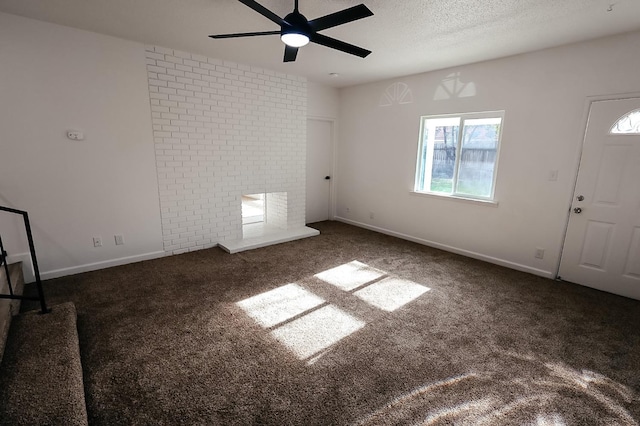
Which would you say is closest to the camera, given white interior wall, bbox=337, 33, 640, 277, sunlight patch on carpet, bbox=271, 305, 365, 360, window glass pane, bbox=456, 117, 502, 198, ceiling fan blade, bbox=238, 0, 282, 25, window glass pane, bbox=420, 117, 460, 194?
ceiling fan blade, bbox=238, 0, 282, 25

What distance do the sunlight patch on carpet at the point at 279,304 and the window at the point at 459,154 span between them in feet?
9.26

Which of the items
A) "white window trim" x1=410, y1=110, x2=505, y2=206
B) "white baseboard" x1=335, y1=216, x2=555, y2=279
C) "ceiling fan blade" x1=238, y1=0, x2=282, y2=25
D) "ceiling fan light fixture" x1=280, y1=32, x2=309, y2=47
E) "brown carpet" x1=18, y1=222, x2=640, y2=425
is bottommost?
"brown carpet" x1=18, y1=222, x2=640, y2=425

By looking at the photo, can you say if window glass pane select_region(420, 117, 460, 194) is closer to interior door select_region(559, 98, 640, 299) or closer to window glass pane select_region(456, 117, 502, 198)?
window glass pane select_region(456, 117, 502, 198)

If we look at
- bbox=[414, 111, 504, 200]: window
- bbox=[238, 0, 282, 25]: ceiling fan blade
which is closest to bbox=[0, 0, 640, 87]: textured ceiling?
bbox=[238, 0, 282, 25]: ceiling fan blade

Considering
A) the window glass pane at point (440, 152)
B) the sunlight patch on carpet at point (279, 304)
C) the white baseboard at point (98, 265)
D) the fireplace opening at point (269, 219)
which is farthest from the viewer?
the fireplace opening at point (269, 219)

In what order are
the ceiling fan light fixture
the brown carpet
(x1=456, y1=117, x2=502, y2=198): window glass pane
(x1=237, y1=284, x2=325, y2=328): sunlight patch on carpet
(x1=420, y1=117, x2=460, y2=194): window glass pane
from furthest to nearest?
(x1=420, y1=117, x2=460, y2=194): window glass pane, (x1=456, y1=117, x2=502, y2=198): window glass pane, (x1=237, y1=284, x2=325, y2=328): sunlight patch on carpet, the ceiling fan light fixture, the brown carpet

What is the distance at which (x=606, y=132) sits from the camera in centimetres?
309

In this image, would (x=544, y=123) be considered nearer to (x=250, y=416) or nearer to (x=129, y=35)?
(x=250, y=416)

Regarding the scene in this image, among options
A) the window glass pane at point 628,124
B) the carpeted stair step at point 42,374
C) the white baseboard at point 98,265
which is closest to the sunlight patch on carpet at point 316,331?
the carpeted stair step at point 42,374

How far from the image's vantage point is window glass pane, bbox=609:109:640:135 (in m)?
2.94

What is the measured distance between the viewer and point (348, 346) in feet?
7.48

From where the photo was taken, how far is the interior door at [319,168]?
19.0 ft

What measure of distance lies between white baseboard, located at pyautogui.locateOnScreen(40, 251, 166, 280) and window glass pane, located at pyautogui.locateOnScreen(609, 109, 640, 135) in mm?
5510

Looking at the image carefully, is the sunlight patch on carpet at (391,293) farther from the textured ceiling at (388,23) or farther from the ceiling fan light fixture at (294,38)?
the textured ceiling at (388,23)
